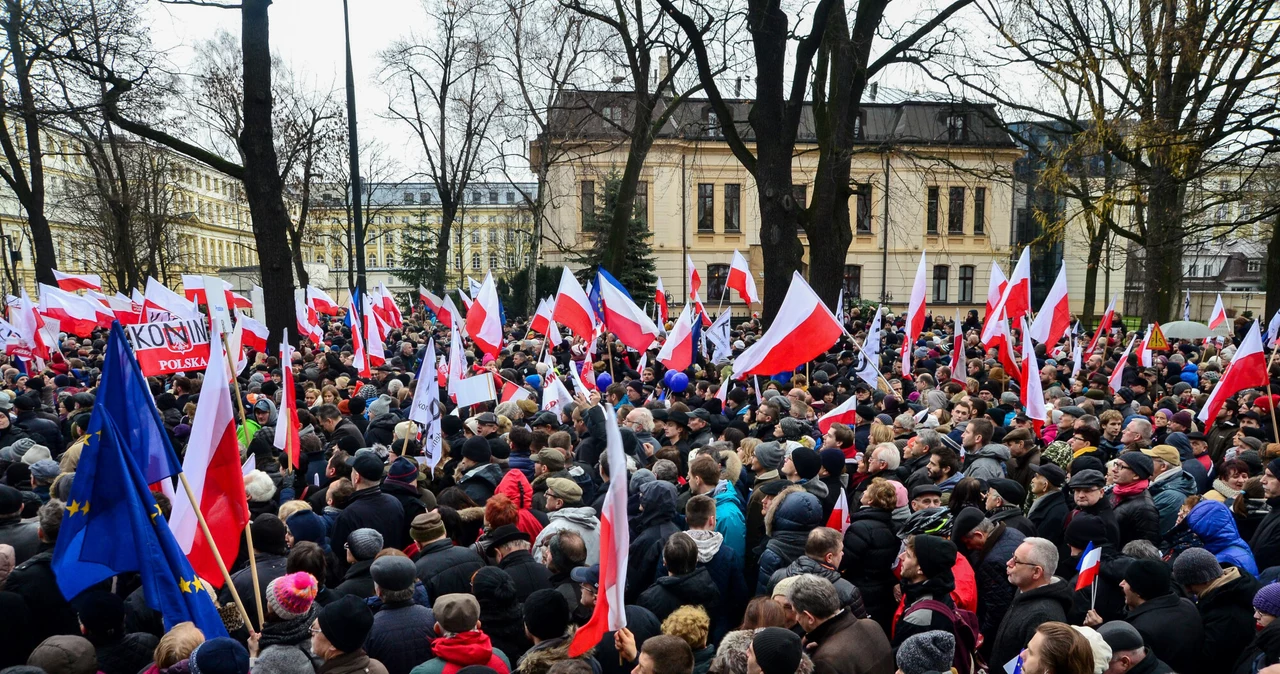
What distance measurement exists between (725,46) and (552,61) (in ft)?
38.8

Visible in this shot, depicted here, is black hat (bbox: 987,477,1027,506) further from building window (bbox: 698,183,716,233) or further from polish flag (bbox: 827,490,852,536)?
building window (bbox: 698,183,716,233)

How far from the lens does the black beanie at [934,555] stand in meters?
3.99

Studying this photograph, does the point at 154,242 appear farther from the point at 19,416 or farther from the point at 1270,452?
the point at 1270,452

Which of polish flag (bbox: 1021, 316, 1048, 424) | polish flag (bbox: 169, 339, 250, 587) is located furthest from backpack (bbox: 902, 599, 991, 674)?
polish flag (bbox: 1021, 316, 1048, 424)

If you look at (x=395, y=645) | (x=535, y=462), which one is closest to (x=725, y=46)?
(x=535, y=462)

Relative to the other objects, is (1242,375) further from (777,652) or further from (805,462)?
(777,652)

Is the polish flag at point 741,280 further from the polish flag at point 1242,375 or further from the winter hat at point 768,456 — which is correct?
the winter hat at point 768,456

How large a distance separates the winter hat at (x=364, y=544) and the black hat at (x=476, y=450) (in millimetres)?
1820

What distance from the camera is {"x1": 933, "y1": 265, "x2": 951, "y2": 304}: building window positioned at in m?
50.3

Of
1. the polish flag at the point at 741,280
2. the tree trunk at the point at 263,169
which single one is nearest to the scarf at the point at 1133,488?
the polish flag at the point at 741,280

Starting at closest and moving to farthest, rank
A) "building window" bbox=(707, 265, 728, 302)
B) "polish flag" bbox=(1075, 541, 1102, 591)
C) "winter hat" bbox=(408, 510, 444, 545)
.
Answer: "polish flag" bbox=(1075, 541, 1102, 591), "winter hat" bbox=(408, 510, 444, 545), "building window" bbox=(707, 265, 728, 302)

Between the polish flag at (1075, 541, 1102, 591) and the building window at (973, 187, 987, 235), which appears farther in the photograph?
the building window at (973, 187, 987, 235)

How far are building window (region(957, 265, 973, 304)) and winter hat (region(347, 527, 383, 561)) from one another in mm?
49755

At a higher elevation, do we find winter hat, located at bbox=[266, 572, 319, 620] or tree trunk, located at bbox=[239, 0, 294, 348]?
tree trunk, located at bbox=[239, 0, 294, 348]
